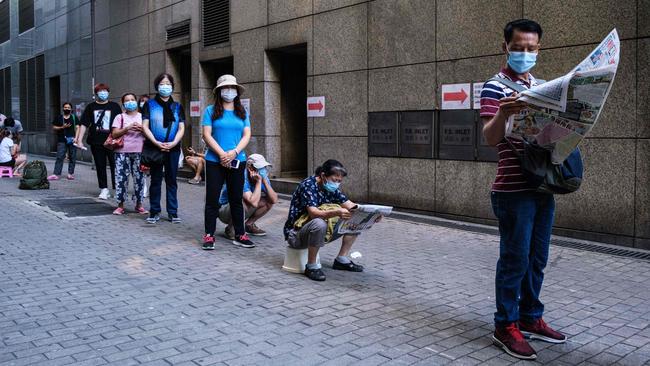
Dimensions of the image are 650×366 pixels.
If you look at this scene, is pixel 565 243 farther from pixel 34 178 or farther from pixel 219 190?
pixel 34 178

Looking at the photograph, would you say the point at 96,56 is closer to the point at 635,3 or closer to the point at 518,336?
the point at 635,3

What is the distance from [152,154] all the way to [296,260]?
3758mm

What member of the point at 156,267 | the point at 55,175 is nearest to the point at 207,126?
the point at 156,267

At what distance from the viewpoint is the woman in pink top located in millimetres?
9242

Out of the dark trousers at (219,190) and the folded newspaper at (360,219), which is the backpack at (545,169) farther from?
the dark trousers at (219,190)

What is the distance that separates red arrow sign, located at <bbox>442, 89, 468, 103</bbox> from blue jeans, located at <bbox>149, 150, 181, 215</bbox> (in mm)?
3893

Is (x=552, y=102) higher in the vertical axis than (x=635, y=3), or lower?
lower

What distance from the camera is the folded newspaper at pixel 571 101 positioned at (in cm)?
310

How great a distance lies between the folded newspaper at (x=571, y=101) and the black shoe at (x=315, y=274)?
9.00 ft

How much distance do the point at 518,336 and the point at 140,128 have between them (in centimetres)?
668

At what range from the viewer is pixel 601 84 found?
3.10 metres

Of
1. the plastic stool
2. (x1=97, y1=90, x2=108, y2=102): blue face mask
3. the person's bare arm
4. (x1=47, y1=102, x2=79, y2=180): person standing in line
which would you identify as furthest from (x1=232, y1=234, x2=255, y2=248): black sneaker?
the plastic stool

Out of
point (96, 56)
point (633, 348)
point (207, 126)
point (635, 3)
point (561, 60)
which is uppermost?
point (96, 56)

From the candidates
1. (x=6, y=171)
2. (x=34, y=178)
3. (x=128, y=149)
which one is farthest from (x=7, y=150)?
(x=128, y=149)
